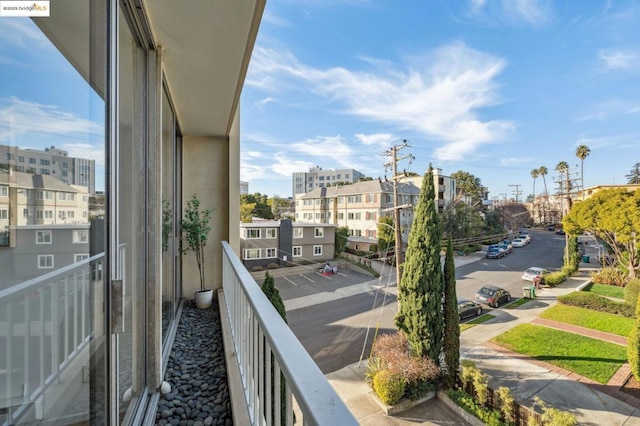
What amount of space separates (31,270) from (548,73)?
22.2m

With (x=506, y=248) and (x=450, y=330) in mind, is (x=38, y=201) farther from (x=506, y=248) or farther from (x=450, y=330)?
(x=506, y=248)

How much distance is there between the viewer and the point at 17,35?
1.68 ft

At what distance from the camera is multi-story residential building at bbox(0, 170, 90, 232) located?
18.4 inches

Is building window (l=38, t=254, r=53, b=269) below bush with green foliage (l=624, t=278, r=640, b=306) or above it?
above

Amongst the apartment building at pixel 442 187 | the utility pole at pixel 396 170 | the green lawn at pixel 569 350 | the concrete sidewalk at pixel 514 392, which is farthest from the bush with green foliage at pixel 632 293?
the apartment building at pixel 442 187

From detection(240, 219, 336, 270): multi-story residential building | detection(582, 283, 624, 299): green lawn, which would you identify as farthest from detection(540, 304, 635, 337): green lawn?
detection(240, 219, 336, 270): multi-story residential building

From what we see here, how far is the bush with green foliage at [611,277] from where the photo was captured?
11.0 meters

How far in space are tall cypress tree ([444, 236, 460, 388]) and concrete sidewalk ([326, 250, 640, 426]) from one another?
26.5 inches

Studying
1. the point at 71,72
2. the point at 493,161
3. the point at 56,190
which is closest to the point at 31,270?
the point at 56,190

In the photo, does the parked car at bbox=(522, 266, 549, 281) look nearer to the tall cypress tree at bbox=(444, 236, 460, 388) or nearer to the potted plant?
the tall cypress tree at bbox=(444, 236, 460, 388)

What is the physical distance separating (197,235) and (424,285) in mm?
4475

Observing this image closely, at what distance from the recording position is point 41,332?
565 mm

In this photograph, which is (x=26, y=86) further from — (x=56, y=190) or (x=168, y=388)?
(x=168, y=388)

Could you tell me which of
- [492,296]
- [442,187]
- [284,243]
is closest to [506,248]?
[442,187]
